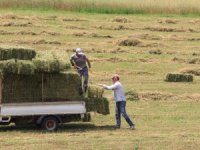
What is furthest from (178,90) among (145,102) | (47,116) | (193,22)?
(193,22)

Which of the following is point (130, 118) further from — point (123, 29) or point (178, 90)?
point (123, 29)

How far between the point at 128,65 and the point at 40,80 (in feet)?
44.7

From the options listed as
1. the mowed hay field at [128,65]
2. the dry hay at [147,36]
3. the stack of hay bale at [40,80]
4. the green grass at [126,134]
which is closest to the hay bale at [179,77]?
the mowed hay field at [128,65]

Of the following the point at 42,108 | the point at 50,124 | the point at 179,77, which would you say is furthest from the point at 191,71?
the point at 42,108

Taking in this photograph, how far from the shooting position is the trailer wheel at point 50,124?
2403 centimetres

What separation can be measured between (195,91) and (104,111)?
8235 mm

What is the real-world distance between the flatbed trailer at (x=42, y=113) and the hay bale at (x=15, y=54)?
1856 mm

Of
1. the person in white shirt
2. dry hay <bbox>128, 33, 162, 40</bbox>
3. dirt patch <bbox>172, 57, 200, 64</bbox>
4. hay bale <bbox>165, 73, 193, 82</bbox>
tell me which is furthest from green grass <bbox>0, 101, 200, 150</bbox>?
dry hay <bbox>128, 33, 162, 40</bbox>

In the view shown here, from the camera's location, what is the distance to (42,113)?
23812mm

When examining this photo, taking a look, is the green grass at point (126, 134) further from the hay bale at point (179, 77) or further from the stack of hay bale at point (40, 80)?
the hay bale at point (179, 77)

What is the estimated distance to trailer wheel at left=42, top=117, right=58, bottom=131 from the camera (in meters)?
24.0

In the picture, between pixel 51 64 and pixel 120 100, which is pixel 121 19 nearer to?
pixel 120 100

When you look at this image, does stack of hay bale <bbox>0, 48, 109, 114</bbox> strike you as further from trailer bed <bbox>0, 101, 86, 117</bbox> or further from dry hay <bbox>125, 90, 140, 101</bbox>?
dry hay <bbox>125, 90, 140, 101</bbox>

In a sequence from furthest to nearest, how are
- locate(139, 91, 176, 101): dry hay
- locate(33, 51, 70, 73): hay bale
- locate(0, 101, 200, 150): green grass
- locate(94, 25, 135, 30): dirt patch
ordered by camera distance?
locate(94, 25, 135, 30): dirt patch
locate(139, 91, 176, 101): dry hay
locate(33, 51, 70, 73): hay bale
locate(0, 101, 200, 150): green grass
